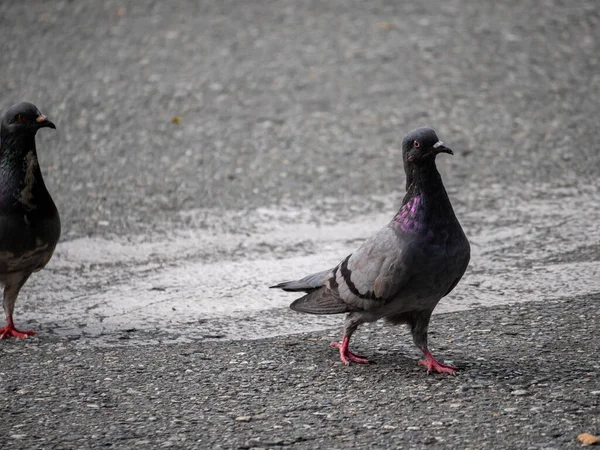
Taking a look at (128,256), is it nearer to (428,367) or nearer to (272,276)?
(272,276)

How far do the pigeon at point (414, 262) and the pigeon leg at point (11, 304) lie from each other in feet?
5.90

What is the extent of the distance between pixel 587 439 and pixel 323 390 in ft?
4.08

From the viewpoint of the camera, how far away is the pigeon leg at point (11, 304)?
4.95 m

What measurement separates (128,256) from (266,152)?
7.63 ft

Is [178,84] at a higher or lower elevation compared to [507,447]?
higher

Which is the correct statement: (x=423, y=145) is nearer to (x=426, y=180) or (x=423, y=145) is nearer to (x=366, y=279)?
(x=426, y=180)

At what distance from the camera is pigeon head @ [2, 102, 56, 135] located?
4.96m

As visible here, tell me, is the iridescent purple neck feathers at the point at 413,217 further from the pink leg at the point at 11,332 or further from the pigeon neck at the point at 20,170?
the pink leg at the point at 11,332

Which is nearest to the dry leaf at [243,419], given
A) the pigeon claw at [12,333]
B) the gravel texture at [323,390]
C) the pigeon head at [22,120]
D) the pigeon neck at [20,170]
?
the gravel texture at [323,390]

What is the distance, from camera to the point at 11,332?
4957 millimetres

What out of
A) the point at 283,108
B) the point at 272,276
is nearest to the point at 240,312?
the point at 272,276

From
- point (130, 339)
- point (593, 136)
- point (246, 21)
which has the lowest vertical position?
point (130, 339)

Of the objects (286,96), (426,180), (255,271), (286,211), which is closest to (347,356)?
(426,180)

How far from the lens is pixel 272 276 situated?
5.86 m
